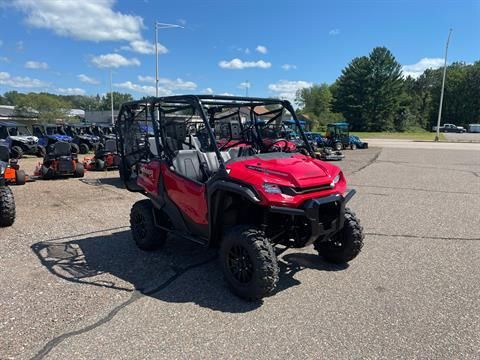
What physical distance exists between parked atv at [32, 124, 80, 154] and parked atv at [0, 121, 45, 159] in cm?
41

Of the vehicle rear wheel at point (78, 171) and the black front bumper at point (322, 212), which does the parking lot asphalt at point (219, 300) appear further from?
the vehicle rear wheel at point (78, 171)

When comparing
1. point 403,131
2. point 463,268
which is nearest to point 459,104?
point 403,131

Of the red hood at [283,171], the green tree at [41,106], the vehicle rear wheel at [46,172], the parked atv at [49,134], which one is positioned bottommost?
the vehicle rear wheel at [46,172]

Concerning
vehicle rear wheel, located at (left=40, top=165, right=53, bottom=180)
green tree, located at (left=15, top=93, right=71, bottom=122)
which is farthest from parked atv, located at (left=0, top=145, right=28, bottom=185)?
green tree, located at (left=15, top=93, right=71, bottom=122)

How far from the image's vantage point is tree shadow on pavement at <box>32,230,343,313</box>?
12.4ft

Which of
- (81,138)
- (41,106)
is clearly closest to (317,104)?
(41,106)

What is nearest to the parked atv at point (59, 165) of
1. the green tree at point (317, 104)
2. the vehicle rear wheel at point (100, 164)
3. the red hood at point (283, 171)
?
the vehicle rear wheel at point (100, 164)

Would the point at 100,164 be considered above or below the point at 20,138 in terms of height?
below

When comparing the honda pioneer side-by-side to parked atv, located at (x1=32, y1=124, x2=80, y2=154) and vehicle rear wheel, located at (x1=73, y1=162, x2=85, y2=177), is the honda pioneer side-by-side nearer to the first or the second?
vehicle rear wheel, located at (x1=73, y1=162, x2=85, y2=177)

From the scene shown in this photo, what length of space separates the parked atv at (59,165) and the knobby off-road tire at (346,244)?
944cm

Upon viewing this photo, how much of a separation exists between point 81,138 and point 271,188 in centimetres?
1918

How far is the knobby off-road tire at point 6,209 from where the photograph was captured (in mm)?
5895

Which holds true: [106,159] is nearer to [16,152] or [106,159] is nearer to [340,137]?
[16,152]

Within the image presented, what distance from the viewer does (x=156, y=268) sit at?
448 centimetres
